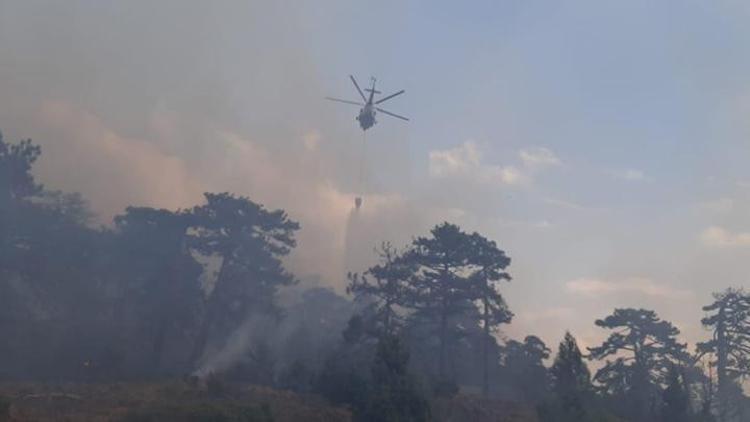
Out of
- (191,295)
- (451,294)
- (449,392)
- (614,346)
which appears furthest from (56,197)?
(614,346)

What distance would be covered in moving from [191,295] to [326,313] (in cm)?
2871

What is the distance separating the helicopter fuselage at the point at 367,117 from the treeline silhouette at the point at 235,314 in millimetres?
10132

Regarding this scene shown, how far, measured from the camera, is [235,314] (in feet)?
199

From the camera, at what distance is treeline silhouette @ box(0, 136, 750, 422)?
177 ft

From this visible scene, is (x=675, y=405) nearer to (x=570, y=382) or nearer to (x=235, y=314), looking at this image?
(x=570, y=382)

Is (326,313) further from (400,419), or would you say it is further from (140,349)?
(400,419)

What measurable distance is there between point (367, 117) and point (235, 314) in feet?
65.4

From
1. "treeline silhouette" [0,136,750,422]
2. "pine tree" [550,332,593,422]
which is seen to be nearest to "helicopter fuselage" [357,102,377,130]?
"treeline silhouette" [0,136,750,422]

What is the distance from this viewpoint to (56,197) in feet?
247

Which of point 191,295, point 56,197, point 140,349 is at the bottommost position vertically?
point 140,349

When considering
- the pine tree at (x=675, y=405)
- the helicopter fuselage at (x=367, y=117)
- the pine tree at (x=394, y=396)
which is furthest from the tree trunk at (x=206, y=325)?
the pine tree at (x=675, y=405)

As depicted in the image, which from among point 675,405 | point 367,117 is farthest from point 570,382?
point 367,117

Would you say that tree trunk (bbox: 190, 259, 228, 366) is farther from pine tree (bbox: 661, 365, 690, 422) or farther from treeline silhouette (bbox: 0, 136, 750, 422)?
pine tree (bbox: 661, 365, 690, 422)

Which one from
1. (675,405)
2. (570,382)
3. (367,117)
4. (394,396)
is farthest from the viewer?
(367,117)
